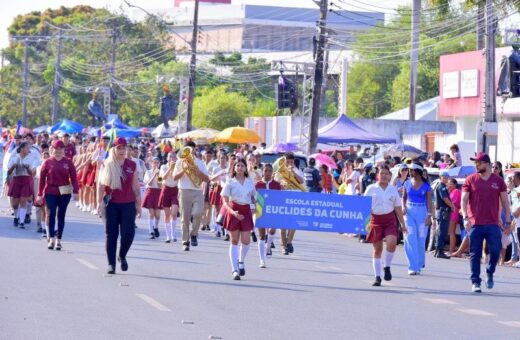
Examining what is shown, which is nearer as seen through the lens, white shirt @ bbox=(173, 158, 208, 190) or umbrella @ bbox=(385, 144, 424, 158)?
white shirt @ bbox=(173, 158, 208, 190)

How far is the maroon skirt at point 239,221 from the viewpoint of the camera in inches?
714

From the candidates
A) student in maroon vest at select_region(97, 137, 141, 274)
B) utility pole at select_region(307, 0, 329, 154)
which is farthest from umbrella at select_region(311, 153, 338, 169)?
student in maroon vest at select_region(97, 137, 141, 274)

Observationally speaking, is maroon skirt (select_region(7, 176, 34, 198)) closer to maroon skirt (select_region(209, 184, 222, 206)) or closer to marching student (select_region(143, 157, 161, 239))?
marching student (select_region(143, 157, 161, 239))

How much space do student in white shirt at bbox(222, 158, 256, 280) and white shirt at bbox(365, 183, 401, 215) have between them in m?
1.74

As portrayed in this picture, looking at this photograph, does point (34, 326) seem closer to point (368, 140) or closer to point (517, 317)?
point (517, 317)

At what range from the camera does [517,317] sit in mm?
14547

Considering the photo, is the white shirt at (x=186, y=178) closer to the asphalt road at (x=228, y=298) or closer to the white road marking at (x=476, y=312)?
the asphalt road at (x=228, y=298)

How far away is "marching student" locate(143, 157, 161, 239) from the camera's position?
84.3 ft

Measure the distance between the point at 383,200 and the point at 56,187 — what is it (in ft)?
18.9

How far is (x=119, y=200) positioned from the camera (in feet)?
58.2

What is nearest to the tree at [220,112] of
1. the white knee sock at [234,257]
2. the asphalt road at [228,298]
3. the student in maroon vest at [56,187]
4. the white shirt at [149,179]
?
the white shirt at [149,179]

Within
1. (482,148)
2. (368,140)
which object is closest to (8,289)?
(482,148)

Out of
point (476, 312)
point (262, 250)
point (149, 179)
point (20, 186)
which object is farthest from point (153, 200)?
point (476, 312)

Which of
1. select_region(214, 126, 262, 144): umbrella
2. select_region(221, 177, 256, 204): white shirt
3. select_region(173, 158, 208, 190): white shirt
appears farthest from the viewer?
select_region(214, 126, 262, 144): umbrella
